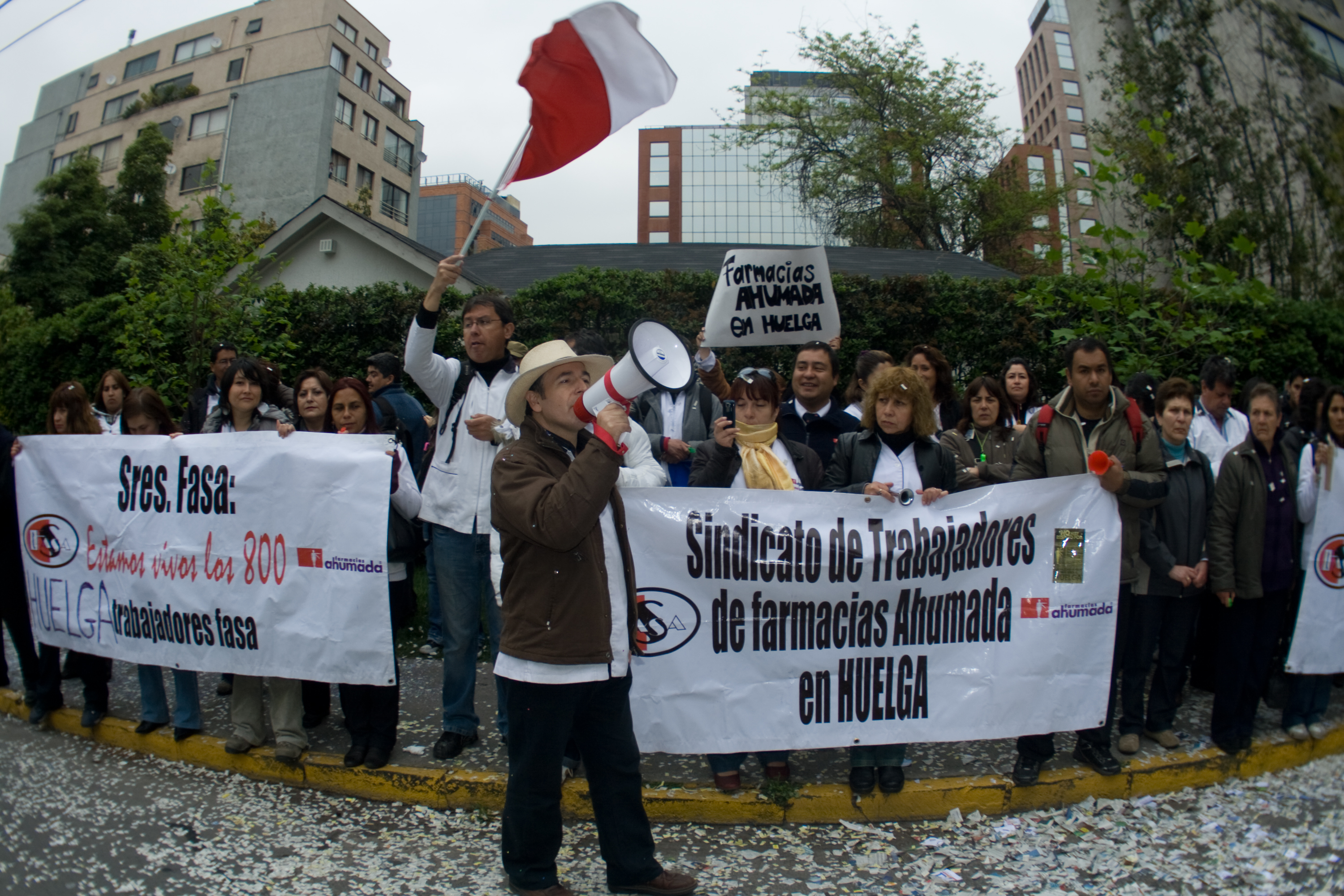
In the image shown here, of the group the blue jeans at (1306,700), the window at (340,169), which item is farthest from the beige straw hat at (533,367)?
the window at (340,169)

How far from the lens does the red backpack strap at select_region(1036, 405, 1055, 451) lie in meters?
4.18

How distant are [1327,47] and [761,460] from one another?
98.8 inches

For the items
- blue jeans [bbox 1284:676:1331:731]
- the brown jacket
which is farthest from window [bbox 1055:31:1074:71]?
the brown jacket

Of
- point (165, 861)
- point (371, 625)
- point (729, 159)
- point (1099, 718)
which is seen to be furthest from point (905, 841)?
point (729, 159)

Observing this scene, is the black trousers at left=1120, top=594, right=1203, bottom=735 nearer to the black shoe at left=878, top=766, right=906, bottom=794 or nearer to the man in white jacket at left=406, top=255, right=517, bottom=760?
the black shoe at left=878, top=766, right=906, bottom=794

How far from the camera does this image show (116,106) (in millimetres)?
54562

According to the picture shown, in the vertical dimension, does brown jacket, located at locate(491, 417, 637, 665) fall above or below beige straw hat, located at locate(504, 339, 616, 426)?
below

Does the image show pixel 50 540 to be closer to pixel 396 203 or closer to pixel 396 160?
pixel 396 203

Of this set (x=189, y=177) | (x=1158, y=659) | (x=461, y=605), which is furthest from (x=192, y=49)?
(x=1158, y=659)

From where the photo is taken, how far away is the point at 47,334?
13977 millimetres

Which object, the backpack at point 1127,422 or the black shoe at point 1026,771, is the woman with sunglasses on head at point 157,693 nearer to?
the black shoe at point 1026,771

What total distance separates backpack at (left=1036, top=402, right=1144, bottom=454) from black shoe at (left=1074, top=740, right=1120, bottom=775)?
1.44m

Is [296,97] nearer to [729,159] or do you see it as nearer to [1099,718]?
[1099,718]

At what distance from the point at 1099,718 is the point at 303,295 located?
11.3 meters
